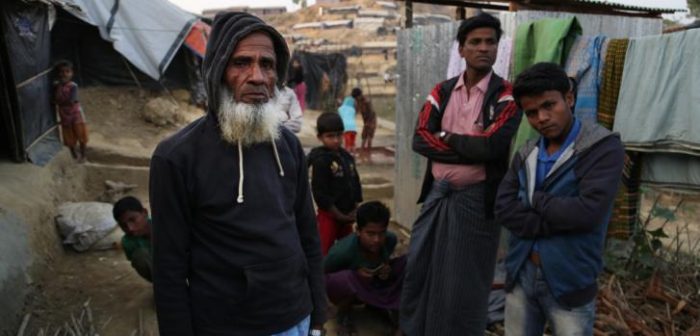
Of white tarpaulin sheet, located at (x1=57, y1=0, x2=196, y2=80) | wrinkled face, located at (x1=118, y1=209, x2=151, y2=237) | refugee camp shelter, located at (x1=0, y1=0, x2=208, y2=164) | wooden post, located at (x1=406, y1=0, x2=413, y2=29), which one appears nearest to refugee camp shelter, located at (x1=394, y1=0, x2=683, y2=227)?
wooden post, located at (x1=406, y1=0, x2=413, y2=29)

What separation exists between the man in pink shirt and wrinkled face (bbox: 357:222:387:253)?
564mm

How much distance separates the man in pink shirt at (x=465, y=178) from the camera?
8.49 ft

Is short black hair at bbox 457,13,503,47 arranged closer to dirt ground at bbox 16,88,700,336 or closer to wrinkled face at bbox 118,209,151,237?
dirt ground at bbox 16,88,700,336

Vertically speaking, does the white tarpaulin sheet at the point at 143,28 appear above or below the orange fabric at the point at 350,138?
above

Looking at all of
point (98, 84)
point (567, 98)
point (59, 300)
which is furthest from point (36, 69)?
point (567, 98)

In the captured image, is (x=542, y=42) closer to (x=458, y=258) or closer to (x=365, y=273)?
(x=458, y=258)

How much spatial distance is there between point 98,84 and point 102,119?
5.38 feet

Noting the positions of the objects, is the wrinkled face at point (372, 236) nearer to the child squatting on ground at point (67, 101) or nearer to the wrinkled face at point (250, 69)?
the wrinkled face at point (250, 69)

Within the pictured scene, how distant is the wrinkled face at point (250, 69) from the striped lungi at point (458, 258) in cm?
140

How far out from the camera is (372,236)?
3.42m

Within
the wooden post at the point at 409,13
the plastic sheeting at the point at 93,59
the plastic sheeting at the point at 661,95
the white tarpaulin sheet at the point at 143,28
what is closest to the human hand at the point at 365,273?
the plastic sheeting at the point at 661,95

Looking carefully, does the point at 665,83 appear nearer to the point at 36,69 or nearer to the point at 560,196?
the point at 560,196

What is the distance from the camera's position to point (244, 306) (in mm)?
1607

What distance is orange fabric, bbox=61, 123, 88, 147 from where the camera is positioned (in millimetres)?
7129
